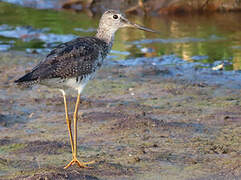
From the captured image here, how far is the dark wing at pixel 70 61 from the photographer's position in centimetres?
560

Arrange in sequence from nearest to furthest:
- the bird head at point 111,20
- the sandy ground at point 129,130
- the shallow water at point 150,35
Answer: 1. the sandy ground at point 129,130
2. the bird head at point 111,20
3. the shallow water at point 150,35

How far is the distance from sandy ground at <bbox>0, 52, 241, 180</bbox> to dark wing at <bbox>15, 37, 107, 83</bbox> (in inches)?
37.3

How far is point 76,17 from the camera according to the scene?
15.7m

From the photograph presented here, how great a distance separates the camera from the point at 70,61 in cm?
583

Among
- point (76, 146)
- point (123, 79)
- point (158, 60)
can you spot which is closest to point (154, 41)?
point (158, 60)

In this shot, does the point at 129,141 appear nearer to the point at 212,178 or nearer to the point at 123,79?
the point at 212,178

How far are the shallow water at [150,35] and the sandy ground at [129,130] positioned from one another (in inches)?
64.9

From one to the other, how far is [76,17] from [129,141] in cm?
977

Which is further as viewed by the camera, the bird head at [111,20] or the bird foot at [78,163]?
the bird head at [111,20]

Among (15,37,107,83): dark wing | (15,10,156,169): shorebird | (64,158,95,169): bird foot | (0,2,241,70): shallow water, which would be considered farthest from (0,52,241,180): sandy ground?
(0,2,241,70): shallow water

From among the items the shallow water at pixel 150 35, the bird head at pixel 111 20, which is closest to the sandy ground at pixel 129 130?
the bird head at pixel 111 20

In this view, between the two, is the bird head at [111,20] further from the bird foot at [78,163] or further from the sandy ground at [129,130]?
the bird foot at [78,163]

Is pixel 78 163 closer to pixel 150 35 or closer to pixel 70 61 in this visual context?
pixel 70 61

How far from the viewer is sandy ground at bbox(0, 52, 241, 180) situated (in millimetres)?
5504
